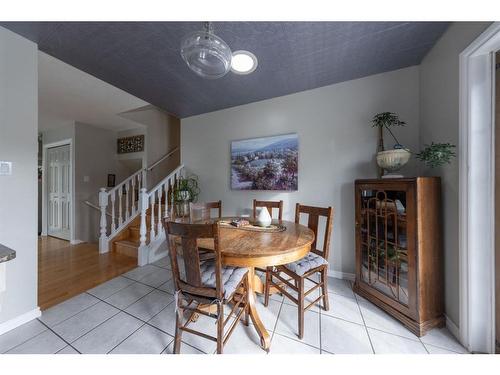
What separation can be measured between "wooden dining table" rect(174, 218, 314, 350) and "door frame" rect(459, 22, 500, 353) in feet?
3.31

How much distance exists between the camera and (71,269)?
243 cm

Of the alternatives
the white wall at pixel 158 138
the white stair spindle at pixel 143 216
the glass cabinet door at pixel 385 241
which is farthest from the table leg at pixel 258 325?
the white wall at pixel 158 138

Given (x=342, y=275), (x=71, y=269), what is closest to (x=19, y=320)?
(x=71, y=269)

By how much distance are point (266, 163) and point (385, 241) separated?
1546 millimetres

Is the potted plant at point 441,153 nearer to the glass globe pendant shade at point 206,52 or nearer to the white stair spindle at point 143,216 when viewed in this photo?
the glass globe pendant shade at point 206,52

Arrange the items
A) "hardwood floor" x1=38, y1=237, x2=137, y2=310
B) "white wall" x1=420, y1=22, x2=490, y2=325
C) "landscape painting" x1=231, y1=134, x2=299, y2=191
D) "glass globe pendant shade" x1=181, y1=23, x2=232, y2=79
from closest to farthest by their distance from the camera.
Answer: "glass globe pendant shade" x1=181, y1=23, x2=232, y2=79
"white wall" x1=420, y1=22, x2=490, y2=325
"hardwood floor" x1=38, y1=237, x2=137, y2=310
"landscape painting" x1=231, y1=134, x2=299, y2=191

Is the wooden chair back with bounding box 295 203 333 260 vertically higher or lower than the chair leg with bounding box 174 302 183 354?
higher

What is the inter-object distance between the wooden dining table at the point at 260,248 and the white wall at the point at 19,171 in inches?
57.8

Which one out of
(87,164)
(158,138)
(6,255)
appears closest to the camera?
(6,255)

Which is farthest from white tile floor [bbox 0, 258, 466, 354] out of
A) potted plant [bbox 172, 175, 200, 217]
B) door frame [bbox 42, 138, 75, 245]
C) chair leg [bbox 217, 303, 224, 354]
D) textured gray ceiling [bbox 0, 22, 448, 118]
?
door frame [bbox 42, 138, 75, 245]

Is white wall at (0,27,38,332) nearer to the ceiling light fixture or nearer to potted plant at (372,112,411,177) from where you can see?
the ceiling light fixture

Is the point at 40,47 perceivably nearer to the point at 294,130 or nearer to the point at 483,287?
the point at 294,130

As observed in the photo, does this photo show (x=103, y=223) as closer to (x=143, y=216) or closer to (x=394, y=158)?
(x=143, y=216)

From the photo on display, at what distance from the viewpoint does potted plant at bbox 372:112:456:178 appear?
1.35 m
